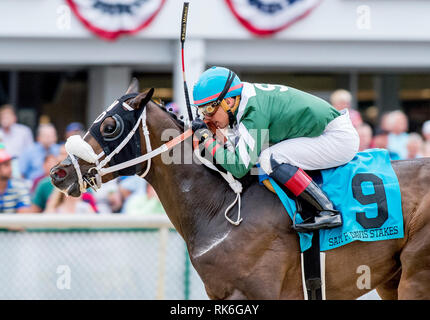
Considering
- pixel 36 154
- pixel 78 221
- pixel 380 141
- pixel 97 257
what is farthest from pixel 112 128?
pixel 380 141

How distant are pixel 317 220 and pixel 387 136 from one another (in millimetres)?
4773

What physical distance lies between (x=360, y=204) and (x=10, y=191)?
3937 millimetres

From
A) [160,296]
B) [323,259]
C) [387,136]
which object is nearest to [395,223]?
[323,259]

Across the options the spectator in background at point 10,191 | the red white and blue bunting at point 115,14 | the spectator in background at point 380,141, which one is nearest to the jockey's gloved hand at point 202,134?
the spectator in background at point 10,191

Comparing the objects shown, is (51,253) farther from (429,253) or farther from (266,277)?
(429,253)

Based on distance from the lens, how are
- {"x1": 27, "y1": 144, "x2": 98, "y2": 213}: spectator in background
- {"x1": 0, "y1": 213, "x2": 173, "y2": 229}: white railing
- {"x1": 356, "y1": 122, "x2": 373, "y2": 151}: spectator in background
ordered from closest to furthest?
{"x1": 0, "y1": 213, "x2": 173, "y2": 229}: white railing < {"x1": 27, "y1": 144, "x2": 98, "y2": 213}: spectator in background < {"x1": 356, "y1": 122, "x2": 373, "y2": 151}: spectator in background

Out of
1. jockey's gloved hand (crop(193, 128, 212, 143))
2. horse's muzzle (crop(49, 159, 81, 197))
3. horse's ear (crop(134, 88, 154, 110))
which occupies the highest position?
horse's ear (crop(134, 88, 154, 110))

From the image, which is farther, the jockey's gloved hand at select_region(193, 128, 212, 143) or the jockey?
the jockey's gloved hand at select_region(193, 128, 212, 143)

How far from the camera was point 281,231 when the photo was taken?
4172mm

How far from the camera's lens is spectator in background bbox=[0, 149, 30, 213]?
6777mm

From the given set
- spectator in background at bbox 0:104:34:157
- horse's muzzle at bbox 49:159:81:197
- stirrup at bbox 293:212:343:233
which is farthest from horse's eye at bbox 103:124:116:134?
spectator in background at bbox 0:104:34:157

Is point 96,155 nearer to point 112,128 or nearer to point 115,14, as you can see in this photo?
point 112,128

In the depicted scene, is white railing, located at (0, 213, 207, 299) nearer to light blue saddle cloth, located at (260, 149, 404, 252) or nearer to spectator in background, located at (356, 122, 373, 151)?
light blue saddle cloth, located at (260, 149, 404, 252)

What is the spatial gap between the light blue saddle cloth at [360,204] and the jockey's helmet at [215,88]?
0.57 metres
